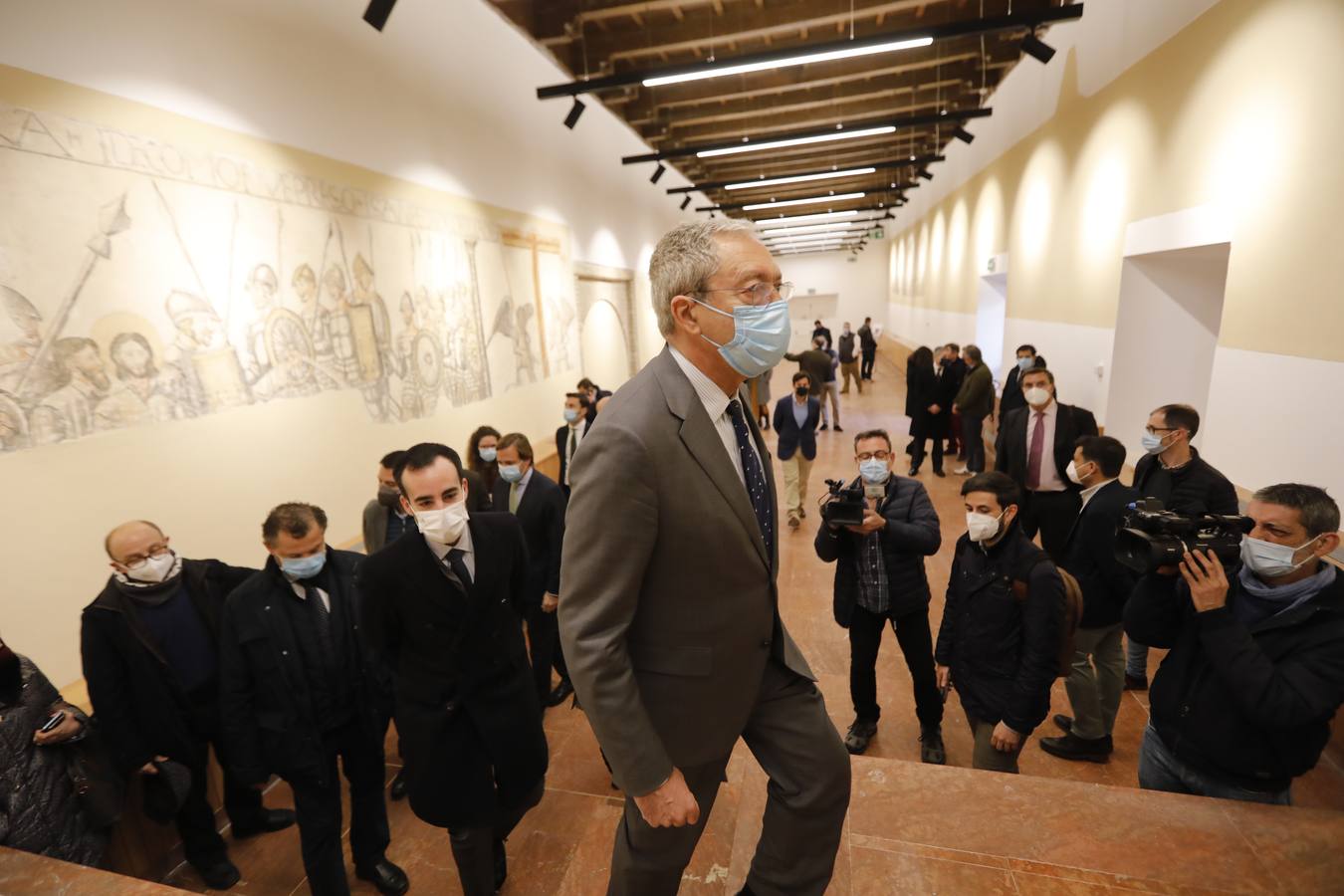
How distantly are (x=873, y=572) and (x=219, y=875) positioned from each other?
3.49 metres

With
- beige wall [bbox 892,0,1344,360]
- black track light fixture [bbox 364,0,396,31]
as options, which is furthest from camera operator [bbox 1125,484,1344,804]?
black track light fixture [bbox 364,0,396,31]

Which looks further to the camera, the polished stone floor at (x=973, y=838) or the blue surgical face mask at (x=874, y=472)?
the blue surgical face mask at (x=874, y=472)

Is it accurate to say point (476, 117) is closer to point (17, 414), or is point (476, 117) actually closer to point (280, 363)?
point (280, 363)

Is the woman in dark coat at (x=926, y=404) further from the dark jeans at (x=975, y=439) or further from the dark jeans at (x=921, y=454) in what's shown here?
the dark jeans at (x=975, y=439)

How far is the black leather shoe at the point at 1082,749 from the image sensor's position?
3.36 meters

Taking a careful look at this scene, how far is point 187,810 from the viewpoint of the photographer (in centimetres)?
296

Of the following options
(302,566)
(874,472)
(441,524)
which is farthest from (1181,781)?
(302,566)

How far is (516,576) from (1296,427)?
4497 millimetres

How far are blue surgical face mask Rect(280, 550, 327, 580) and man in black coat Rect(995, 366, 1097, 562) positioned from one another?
460cm

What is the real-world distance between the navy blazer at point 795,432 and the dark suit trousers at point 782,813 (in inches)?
204

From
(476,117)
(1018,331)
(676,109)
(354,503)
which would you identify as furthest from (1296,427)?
(676,109)

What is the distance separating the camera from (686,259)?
150cm

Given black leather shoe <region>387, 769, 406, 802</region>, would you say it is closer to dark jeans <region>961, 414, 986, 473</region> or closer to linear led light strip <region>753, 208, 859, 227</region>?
dark jeans <region>961, 414, 986, 473</region>

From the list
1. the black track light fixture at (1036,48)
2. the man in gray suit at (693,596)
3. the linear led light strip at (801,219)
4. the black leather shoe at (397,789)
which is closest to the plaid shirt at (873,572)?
the man in gray suit at (693,596)
